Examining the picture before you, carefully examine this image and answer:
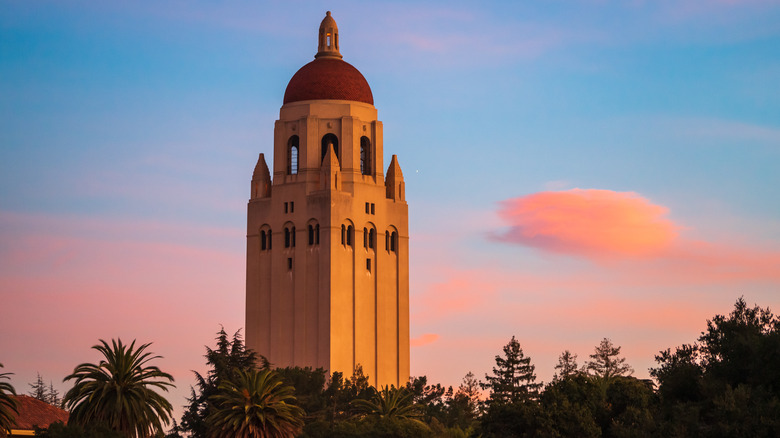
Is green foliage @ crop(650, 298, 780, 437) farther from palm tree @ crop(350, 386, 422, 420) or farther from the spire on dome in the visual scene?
the spire on dome

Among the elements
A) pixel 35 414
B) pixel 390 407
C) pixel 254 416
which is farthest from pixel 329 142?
pixel 254 416

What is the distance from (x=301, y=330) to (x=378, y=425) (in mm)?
34315

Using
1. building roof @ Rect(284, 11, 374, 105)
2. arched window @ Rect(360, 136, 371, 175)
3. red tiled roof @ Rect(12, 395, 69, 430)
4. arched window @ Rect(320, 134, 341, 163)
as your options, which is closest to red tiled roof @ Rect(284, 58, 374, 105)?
building roof @ Rect(284, 11, 374, 105)

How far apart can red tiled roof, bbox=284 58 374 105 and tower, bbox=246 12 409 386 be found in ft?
0.30

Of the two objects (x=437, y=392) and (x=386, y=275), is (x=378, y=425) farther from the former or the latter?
(x=386, y=275)

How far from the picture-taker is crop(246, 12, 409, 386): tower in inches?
5025

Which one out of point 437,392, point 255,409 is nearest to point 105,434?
point 255,409

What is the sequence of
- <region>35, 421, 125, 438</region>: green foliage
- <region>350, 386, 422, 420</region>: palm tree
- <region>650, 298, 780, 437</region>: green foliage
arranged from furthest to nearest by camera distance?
<region>350, 386, 422, 420</region>: palm tree, <region>35, 421, 125, 438</region>: green foliage, <region>650, 298, 780, 437</region>: green foliage

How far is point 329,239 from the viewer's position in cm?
12738

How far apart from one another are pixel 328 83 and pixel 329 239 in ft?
49.8

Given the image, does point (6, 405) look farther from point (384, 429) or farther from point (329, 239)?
point (329, 239)

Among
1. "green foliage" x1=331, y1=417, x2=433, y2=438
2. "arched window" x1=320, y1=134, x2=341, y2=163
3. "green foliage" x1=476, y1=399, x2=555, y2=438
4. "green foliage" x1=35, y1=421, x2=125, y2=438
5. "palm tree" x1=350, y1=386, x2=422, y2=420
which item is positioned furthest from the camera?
"arched window" x1=320, y1=134, x2=341, y2=163

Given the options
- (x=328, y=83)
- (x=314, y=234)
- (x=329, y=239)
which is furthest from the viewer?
(x=328, y=83)

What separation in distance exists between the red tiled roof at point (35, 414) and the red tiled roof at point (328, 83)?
40621 mm
